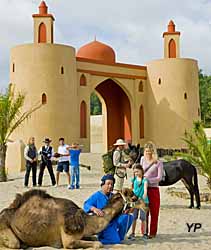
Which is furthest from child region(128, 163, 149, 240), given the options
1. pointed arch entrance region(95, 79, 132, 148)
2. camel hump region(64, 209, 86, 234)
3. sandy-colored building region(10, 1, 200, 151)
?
pointed arch entrance region(95, 79, 132, 148)

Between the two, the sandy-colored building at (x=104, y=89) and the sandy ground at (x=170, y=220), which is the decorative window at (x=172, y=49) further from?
the sandy ground at (x=170, y=220)

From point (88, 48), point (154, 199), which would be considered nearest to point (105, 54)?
point (88, 48)

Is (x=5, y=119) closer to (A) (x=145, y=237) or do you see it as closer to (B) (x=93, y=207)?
(A) (x=145, y=237)

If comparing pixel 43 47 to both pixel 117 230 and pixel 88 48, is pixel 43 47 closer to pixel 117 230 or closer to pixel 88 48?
pixel 88 48

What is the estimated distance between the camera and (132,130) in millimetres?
31891

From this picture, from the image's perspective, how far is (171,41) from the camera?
33.1m

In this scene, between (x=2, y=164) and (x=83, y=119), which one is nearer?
(x=2, y=164)

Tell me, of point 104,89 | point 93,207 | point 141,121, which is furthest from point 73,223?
point 104,89

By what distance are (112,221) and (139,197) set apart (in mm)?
811

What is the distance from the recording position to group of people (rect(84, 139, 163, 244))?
637 cm

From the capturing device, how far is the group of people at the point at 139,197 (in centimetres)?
637

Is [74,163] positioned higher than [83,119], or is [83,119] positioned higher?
[83,119]

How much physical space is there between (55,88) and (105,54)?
625 cm

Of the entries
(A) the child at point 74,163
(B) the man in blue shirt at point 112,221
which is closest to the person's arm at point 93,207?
(B) the man in blue shirt at point 112,221
